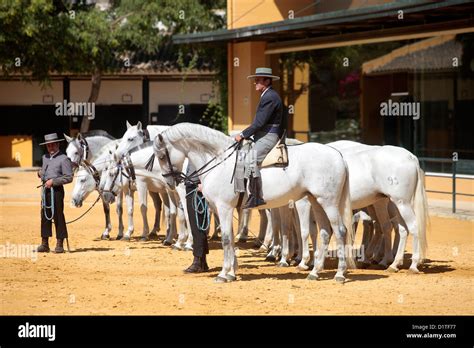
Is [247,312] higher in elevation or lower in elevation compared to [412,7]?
lower

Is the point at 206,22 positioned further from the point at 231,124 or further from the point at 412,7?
the point at 412,7

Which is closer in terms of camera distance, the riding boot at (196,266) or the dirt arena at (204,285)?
the dirt arena at (204,285)

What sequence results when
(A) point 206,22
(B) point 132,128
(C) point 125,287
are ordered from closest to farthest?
(C) point 125,287, (B) point 132,128, (A) point 206,22

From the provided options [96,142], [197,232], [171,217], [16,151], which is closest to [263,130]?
[197,232]

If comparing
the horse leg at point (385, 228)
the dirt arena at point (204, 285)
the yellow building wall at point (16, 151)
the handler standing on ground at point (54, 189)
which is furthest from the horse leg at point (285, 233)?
the yellow building wall at point (16, 151)

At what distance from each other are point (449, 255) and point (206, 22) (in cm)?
2127

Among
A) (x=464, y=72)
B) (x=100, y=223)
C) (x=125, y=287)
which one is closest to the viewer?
(x=125, y=287)

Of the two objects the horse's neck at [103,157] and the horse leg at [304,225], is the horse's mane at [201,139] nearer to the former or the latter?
the horse leg at [304,225]

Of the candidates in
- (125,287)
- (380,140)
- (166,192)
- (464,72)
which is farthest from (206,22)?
(125,287)

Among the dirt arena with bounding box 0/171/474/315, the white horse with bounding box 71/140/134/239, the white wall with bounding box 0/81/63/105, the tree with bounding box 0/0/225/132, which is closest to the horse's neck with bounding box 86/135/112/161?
the white horse with bounding box 71/140/134/239

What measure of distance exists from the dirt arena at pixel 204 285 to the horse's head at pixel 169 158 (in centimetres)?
144

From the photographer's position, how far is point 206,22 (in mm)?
36344

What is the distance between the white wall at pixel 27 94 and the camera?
128 ft

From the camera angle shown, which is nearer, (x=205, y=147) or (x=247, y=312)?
(x=247, y=312)
